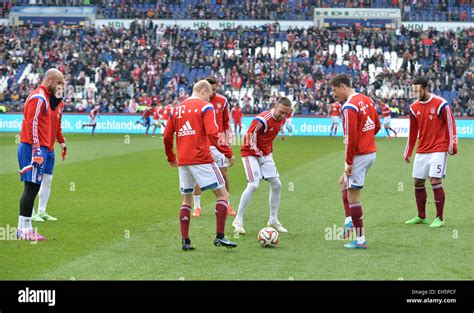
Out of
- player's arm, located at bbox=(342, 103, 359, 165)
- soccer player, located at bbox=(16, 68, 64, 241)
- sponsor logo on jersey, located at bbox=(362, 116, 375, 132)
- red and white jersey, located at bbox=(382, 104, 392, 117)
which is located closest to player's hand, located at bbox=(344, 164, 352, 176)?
player's arm, located at bbox=(342, 103, 359, 165)

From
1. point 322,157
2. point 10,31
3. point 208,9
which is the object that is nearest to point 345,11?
point 208,9

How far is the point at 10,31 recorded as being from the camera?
208ft

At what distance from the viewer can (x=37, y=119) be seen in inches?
466

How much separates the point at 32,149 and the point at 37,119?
17.8 inches

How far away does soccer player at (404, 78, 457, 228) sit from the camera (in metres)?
13.5

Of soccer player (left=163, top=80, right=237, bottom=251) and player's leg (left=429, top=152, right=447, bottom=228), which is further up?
soccer player (left=163, top=80, right=237, bottom=251)

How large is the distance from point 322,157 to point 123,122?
23789 mm

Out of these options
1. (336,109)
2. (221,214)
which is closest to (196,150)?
(221,214)

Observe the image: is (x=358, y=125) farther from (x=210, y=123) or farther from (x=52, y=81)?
(x=52, y=81)

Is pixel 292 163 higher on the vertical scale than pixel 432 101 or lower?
lower

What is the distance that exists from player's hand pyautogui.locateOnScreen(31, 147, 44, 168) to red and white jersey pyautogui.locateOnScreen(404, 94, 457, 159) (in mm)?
6376

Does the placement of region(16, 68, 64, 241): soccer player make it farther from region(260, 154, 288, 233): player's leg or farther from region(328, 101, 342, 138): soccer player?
region(328, 101, 342, 138): soccer player
